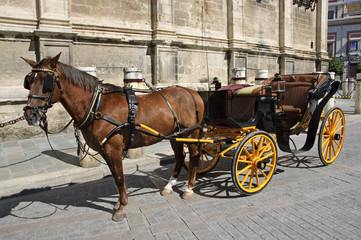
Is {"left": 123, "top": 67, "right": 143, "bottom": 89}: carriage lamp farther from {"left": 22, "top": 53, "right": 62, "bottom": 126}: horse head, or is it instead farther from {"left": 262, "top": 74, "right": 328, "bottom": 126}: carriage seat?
{"left": 262, "top": 74, "right": 328, "bottom": 126}: carriage seat

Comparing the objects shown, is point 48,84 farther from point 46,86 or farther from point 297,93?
point 297,93

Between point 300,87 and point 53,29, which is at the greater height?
point 53,29

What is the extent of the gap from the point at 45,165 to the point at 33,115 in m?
2.93

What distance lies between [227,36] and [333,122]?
8.16 m

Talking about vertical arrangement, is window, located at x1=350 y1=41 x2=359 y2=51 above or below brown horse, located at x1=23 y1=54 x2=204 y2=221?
above

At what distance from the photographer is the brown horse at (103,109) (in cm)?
283

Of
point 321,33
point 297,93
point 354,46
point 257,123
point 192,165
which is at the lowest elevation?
point 192,165

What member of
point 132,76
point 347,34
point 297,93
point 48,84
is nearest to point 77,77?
point 48,84

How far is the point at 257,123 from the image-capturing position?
14.4 feet

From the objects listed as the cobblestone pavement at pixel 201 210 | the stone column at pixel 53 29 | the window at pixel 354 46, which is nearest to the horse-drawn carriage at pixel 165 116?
the cobblestone pavement at pixel 201 210

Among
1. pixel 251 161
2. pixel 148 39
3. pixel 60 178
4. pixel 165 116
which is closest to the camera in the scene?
pixel 165 116

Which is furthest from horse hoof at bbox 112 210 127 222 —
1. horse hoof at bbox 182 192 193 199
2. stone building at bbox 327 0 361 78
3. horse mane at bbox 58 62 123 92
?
stone building at bbox 327 0 361 78

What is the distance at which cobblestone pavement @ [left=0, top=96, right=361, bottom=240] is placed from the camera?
291 cm

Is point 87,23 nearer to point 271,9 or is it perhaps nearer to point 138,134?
point 138,134
